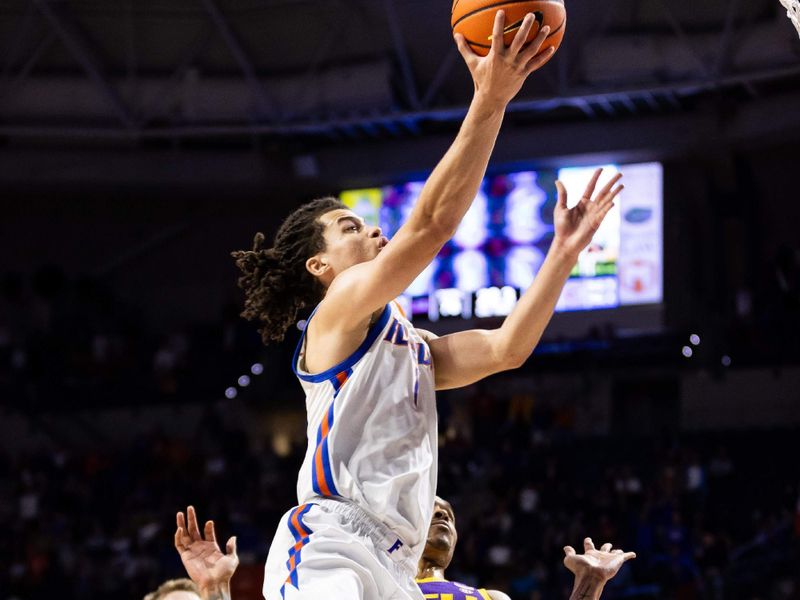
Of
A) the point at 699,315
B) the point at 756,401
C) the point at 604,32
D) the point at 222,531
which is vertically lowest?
the point at 222,531

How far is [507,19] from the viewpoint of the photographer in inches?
113

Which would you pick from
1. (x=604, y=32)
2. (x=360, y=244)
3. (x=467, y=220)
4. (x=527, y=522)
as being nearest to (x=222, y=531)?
(x=527, y=522)

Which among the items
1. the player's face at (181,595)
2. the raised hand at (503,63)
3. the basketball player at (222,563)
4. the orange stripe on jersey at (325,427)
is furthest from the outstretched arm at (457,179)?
the player's face at (181,595)

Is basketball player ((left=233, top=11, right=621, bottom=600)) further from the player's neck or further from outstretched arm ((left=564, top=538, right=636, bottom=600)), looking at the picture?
the player's neck

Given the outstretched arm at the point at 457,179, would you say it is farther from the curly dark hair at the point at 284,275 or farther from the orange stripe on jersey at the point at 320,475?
the curly dark hair at the point at 284,275

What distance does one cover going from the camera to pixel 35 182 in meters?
16.1

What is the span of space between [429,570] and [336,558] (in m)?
2.32

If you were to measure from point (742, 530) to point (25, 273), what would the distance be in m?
10.7

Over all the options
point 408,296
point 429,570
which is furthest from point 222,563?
point 408,296

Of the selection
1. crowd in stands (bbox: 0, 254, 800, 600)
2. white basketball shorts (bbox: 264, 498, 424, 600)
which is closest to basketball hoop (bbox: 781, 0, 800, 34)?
white basketball shorts (bbox: 264, 498, 424, 600)

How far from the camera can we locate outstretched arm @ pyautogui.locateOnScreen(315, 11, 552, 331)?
2611mm

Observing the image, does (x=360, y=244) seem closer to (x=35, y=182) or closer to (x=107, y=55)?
(x=107, y=55)

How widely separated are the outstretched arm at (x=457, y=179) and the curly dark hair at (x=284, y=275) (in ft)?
1.52

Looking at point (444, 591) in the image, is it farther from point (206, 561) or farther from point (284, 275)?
point (284, 275)
